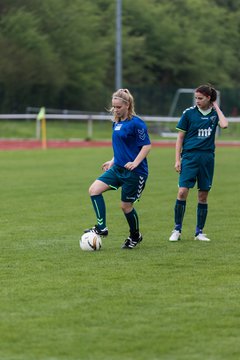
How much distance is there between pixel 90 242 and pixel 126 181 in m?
0.78

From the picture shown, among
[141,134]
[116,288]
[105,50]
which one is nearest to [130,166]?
[141,134]

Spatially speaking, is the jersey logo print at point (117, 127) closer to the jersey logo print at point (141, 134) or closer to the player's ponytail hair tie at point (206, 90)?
the jersey logo print at point (141, 134)

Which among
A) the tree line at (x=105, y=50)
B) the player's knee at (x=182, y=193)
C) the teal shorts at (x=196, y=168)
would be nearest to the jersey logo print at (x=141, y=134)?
the teal shorts at (x=196, y=168)

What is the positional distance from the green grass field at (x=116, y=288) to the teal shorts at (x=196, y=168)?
2.32 feet

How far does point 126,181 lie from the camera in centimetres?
1057

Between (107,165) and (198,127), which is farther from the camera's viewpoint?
(198,127)

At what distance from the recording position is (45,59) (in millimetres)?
51469

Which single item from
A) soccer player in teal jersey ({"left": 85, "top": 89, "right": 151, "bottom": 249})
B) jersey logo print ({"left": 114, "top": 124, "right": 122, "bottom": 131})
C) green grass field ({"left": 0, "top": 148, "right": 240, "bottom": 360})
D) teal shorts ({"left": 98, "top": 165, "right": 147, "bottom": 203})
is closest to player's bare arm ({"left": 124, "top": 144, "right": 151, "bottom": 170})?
soccer player in teal jersey ({"left": 85, "top": 89, "right": 151, "bottom": 249})

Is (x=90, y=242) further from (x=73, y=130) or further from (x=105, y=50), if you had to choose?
(x=105, y=50)

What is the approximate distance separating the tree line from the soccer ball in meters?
40.0

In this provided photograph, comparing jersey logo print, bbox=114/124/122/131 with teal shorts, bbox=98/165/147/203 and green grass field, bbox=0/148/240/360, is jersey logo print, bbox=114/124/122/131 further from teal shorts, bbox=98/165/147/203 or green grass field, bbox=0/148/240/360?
green grass field, bbox=0/148/240/360

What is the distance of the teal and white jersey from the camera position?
1112 cm

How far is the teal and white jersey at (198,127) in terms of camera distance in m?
11.1

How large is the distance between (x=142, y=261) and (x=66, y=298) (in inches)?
78.6
